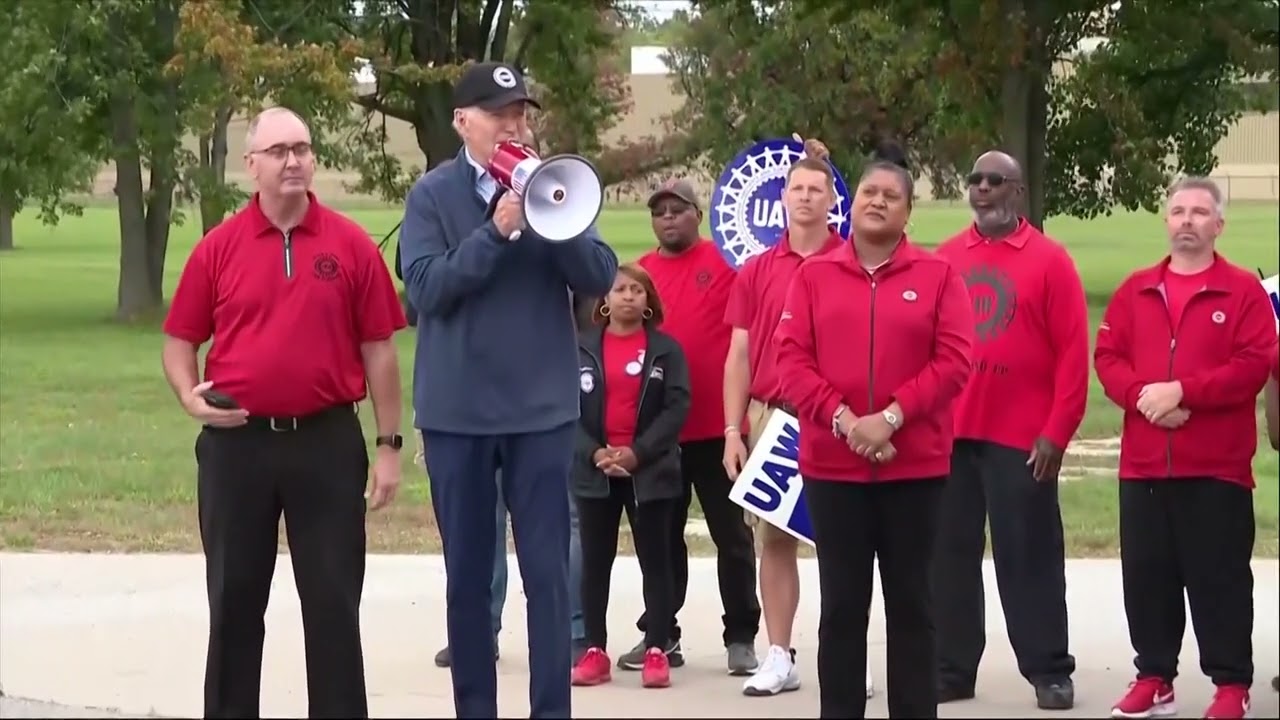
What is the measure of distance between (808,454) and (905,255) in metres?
0.66

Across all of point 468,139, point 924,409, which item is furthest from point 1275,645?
point 468,139

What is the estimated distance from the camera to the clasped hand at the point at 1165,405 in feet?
20.0

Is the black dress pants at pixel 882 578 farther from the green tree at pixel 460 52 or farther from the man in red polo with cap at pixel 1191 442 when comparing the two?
the green tree at pixel 460 52

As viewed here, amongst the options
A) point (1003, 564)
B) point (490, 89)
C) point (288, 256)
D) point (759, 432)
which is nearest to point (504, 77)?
point (490, 89)

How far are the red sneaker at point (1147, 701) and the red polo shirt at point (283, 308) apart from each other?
2.71 metres

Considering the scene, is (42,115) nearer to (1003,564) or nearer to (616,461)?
(616,461)

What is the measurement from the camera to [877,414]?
5578 mm

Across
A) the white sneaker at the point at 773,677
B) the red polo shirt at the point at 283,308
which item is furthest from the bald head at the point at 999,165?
the red polo shirt at the point at 283,308

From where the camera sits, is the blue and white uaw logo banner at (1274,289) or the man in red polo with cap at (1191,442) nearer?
the man in red polo with cap at (1191,442)

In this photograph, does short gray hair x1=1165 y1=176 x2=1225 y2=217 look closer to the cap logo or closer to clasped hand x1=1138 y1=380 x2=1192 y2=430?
clasped hand x1=1138 y1=380 x2=1192 y2=430

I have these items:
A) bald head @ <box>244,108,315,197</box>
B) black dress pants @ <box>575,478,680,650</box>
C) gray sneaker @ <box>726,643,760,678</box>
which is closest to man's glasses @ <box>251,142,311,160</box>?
bald head @ <box>244,108,315,197</box>

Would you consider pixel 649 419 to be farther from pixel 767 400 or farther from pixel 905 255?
pixel 905 255

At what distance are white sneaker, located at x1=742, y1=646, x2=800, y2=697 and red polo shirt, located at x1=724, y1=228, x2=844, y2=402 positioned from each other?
90 centimetres

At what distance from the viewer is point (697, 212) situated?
737cm
